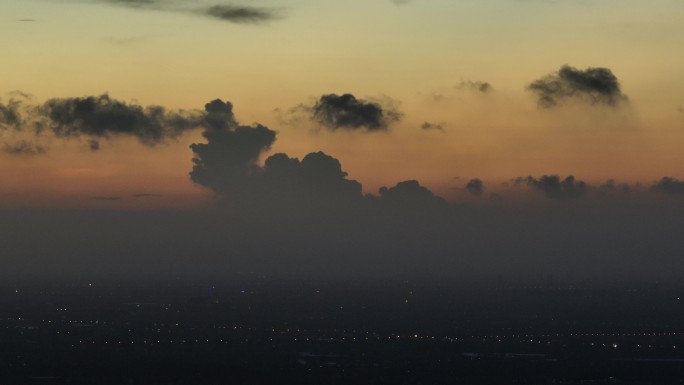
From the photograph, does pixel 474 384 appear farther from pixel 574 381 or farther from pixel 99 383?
pixel 99 383

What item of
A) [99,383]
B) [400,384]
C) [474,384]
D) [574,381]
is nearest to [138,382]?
[99,383]

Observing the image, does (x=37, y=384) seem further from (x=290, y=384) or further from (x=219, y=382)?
(x=290, y=384)

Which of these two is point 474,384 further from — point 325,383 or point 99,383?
point 99,383

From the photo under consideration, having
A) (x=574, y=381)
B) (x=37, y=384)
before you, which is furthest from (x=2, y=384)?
(x=574, y=381)

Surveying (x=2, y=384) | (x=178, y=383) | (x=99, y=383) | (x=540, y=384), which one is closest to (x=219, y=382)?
(x=178, y=383)

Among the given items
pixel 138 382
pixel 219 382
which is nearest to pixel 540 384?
pixel 219 382

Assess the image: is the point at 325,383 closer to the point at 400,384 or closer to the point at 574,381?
the point at 400,384
